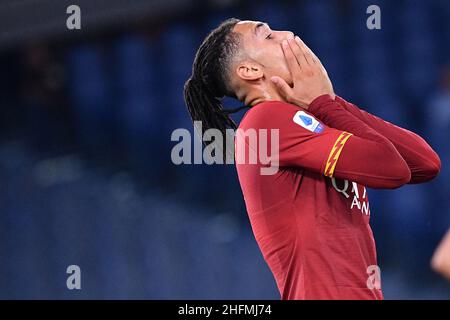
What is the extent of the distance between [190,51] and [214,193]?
0.95 m

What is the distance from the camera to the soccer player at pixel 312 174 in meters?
2.29

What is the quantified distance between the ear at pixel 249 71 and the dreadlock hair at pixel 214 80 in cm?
5

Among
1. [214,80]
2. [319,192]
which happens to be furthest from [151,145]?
[319,192]

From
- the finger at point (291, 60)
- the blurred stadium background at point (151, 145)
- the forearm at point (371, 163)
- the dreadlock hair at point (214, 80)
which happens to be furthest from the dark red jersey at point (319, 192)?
the blurred stadium background at point (151, 145)

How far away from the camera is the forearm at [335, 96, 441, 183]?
2.55 metres

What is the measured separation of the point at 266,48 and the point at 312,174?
40 centimetres

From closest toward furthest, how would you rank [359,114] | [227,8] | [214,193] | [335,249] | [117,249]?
[335,249] → [359,114] → [117,249] → [214,193] → [227,8]

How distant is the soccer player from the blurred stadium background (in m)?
2.40

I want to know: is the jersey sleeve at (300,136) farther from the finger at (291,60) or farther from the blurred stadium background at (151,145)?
the blurred stadium background at (151,145)

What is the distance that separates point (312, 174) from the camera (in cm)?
241

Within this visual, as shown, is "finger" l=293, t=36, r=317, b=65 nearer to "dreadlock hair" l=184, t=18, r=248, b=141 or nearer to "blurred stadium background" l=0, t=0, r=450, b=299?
"dreadlock hair" l=184, t=18, r=248, b=141
